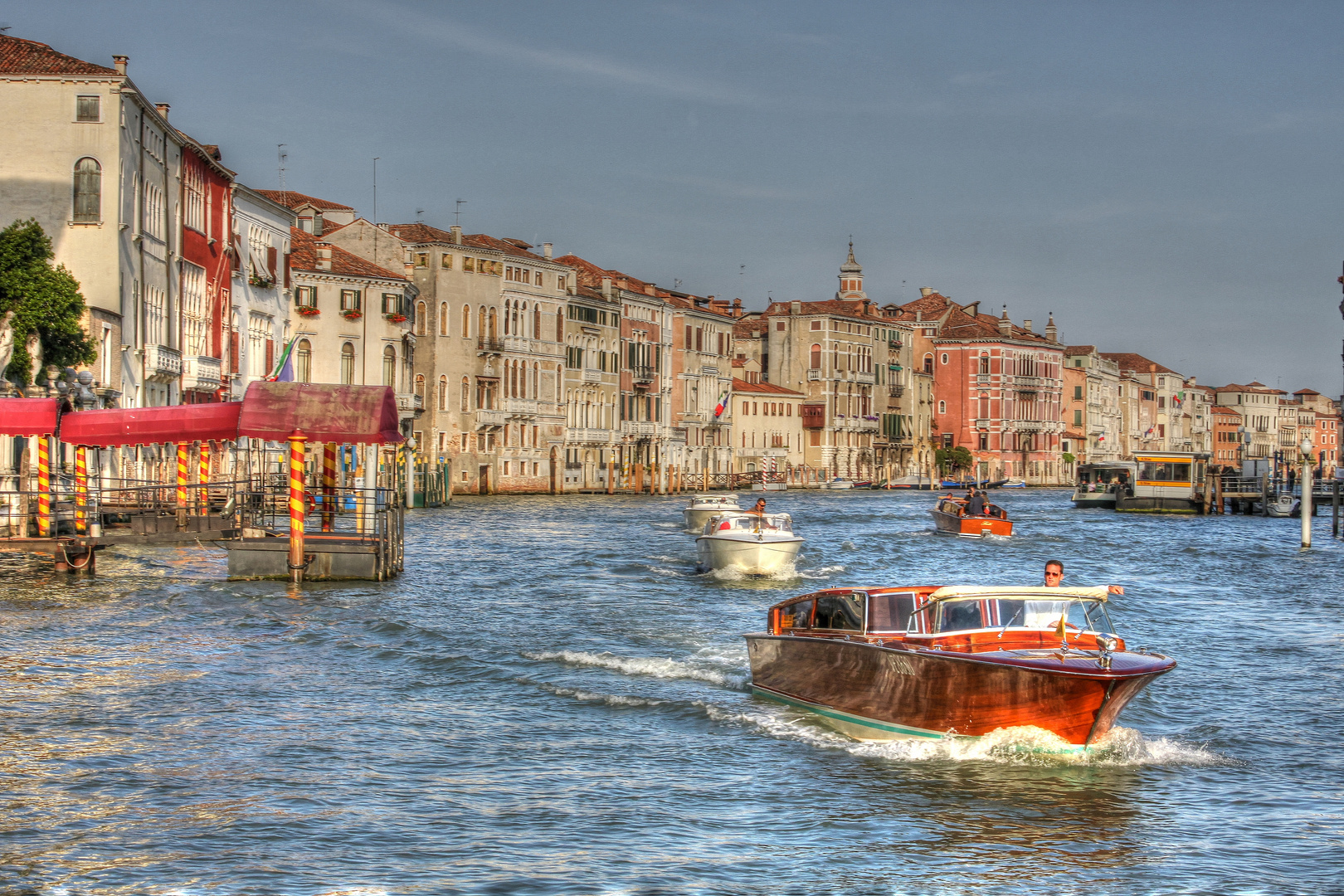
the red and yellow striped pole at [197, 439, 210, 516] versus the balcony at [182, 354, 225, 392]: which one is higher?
the balcony at [182, 354, 225, 392]

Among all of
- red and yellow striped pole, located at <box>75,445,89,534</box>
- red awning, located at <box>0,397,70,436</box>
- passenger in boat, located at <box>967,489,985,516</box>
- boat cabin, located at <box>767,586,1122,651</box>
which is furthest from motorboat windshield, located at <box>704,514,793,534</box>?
passenger in boat, located at <box>967,489,985,516</box>

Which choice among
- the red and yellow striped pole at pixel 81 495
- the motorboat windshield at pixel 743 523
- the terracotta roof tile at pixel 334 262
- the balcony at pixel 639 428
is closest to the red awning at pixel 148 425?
the red and yellow striped pole at pixel 81 495

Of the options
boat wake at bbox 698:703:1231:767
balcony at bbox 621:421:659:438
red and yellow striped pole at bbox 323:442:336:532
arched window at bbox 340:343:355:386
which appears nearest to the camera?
boat wake at bbox 698:703:1231:767

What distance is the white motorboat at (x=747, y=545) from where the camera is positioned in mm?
30312

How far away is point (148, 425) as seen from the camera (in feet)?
94.9

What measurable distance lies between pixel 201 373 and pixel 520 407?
33.1 m

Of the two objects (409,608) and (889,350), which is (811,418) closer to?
(889,350)

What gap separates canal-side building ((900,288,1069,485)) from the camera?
4870 inches

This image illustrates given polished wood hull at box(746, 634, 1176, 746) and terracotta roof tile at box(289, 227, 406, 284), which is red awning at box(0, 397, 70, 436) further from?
terracotta roof tile at box(289, 227, 406, 284)

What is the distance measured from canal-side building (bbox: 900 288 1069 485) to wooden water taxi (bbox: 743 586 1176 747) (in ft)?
359

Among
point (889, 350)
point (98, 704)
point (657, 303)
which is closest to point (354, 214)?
point (657, 303)

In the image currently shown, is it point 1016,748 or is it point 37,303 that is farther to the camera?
point 37,303

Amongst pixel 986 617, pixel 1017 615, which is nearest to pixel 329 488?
pixel 986 617

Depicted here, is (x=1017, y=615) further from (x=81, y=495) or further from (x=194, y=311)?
(x=194, y=311)
